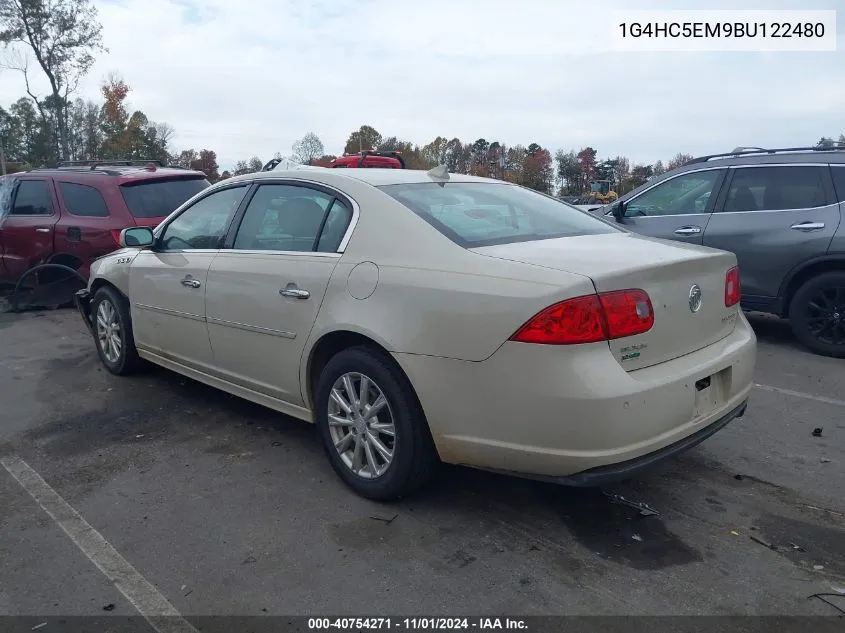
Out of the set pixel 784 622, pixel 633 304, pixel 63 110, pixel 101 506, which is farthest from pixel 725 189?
pixel 63 110

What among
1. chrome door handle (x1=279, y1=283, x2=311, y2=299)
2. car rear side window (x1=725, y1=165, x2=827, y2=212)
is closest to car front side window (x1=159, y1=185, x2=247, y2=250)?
chrome door handle (x1=279, y1=283, x2=311, y2=299)

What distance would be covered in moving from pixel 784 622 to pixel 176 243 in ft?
13.4

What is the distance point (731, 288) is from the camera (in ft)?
11.6

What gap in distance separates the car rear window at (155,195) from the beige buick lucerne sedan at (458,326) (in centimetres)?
371

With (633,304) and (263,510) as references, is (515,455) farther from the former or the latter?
(263,510)

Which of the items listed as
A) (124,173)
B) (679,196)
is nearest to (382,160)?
(124,173)

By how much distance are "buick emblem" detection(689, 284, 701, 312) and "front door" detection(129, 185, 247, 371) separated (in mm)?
2683

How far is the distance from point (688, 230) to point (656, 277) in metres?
4.48

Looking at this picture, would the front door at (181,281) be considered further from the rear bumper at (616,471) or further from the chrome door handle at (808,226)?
the chrome door handle at (808,226)

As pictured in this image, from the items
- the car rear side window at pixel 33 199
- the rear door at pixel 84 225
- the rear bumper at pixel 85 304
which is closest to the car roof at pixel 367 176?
the rear bumper at pixel 85 304

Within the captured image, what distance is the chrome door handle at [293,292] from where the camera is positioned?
144 inches

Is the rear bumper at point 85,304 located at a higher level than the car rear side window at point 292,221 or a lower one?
lower

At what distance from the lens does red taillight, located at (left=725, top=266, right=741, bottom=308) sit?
349 cm

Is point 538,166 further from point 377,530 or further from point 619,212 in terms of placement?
point 377,530
